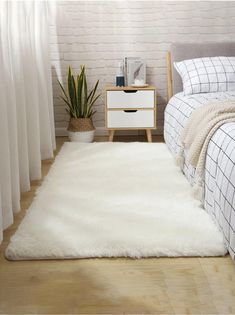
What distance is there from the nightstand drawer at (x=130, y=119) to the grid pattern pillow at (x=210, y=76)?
1.55 feet

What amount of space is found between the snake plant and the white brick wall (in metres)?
0.15

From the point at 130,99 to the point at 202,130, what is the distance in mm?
1736

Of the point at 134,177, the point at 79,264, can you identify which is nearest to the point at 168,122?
the point at 134,177

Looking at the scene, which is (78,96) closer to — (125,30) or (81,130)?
(81,130)

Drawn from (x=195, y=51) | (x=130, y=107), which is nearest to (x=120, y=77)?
(x=130, y=107)

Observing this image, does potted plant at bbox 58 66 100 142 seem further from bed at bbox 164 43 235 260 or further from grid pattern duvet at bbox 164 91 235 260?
grid pattern duvet at bbox 164 91 235 260

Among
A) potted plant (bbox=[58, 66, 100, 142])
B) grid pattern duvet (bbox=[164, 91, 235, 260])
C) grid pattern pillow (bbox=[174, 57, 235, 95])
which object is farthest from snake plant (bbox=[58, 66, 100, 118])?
grid pattern duvet (bbox=[164, 91, 235, 260])

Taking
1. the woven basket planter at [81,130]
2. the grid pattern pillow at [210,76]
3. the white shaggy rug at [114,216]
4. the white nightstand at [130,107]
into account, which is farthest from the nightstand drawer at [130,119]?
the white shaggy rug at [114,216]

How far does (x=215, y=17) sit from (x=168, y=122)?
1.31 m

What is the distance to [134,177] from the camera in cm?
289

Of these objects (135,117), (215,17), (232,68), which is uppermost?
(215,17)

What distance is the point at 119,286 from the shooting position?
→ 5.33 ft

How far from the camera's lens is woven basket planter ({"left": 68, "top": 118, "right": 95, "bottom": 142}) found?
413 centimetres

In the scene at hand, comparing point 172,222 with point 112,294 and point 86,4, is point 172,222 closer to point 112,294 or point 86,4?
point 112,294
